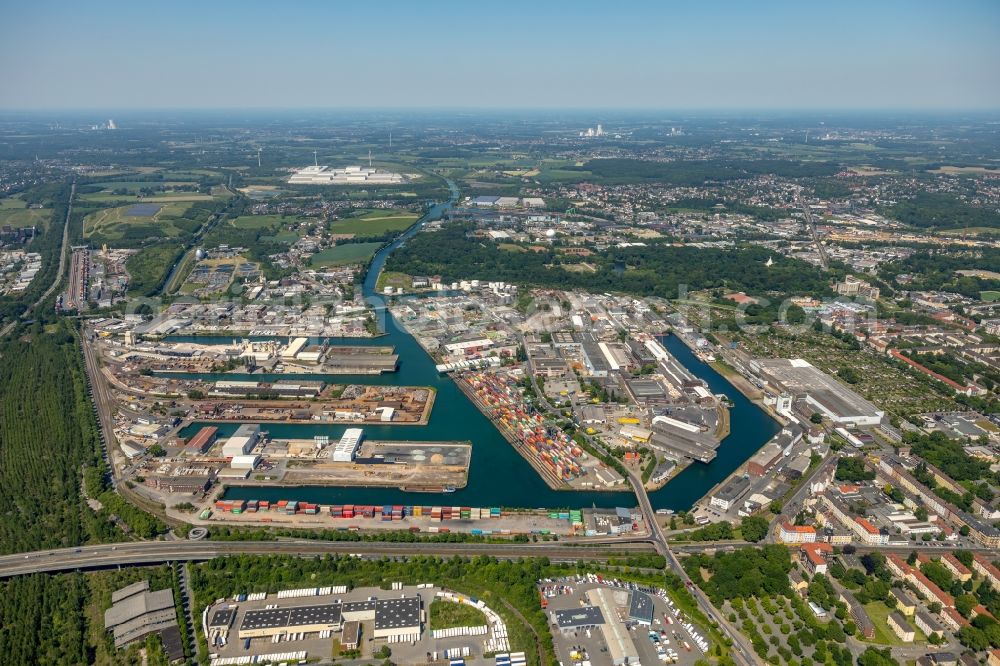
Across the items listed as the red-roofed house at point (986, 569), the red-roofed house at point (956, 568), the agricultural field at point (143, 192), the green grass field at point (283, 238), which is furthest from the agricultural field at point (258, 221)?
the red-roofed house at point (986, 569)

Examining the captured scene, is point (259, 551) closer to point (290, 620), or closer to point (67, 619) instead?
point (290, 620)

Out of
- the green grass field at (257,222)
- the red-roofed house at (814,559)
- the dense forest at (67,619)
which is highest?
the green grass field at (257,222)

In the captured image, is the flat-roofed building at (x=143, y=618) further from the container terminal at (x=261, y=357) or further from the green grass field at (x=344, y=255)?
the green grass field at (x=344, y=255)

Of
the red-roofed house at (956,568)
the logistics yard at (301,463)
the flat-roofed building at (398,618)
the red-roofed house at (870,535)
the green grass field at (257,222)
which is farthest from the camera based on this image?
the green grass field at (257,222)

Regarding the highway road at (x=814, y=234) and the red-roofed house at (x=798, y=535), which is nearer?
the red-roofed house at (x=798, y=535)

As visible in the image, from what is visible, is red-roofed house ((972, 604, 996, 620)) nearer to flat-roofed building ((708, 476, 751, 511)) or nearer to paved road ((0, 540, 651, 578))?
flat-roofed building ((708, 476, 751, 511))

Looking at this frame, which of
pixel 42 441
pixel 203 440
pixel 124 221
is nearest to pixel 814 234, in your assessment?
pixel 203 440

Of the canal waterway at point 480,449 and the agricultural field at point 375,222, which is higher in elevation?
the agricultural field at point 375,222

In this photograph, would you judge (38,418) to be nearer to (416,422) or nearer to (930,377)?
(416,422)
